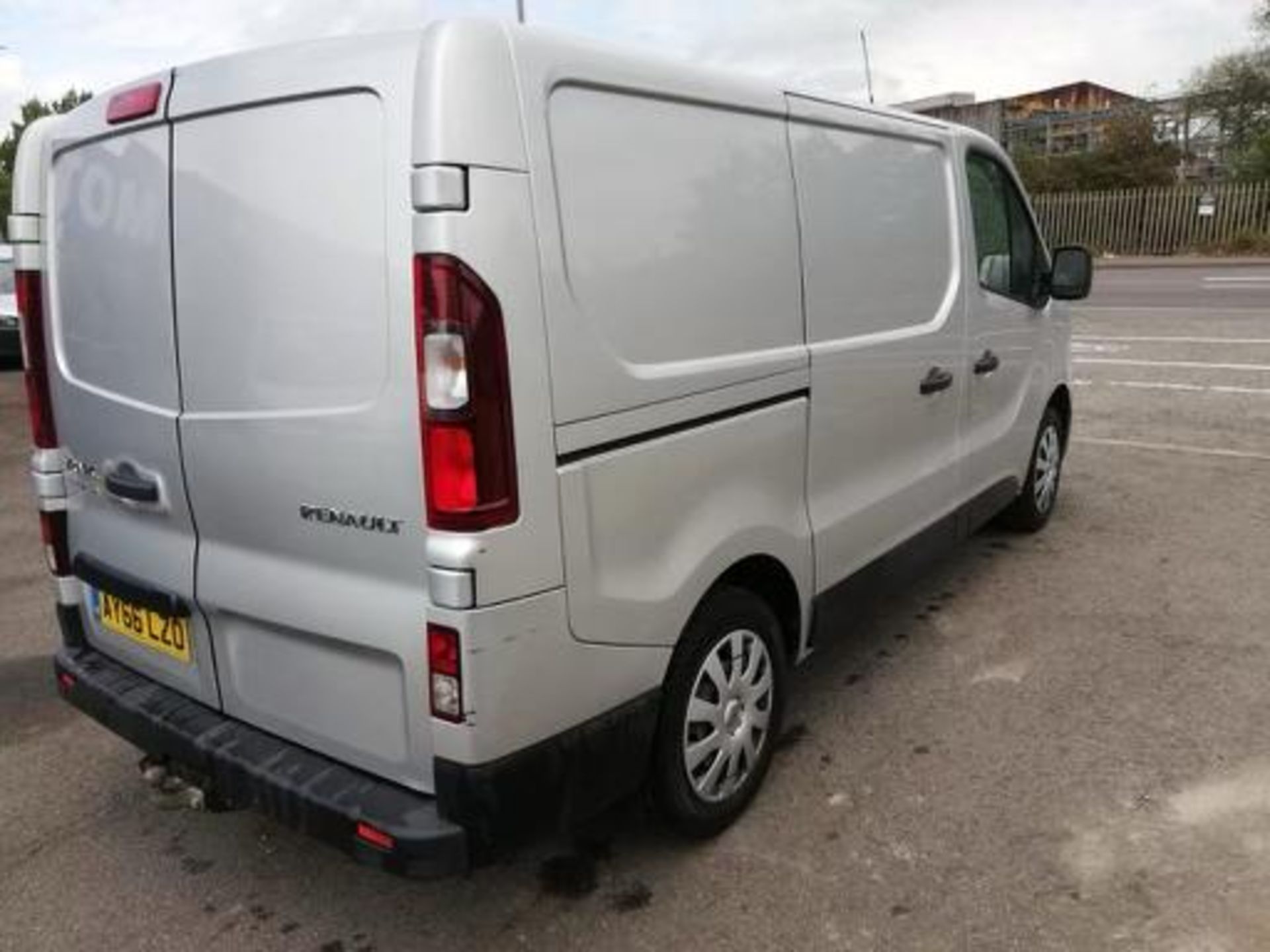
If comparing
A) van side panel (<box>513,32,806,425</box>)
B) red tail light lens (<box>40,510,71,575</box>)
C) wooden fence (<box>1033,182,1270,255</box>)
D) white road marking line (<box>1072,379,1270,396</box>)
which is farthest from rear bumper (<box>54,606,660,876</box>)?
wooden fence (<box>1033,182,1270,255</box>)

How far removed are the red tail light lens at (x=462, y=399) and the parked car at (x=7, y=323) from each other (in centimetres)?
1381

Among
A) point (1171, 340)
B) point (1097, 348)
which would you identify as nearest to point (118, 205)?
point (1097, 348)

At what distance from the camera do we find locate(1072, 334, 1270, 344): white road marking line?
12297 millimetres

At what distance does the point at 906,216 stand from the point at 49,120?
269 centimetres

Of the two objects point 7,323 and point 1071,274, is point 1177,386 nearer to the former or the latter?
point 1071,274

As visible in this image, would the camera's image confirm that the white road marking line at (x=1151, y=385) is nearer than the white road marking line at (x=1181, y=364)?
Yes

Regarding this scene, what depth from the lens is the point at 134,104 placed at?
8.39 feet

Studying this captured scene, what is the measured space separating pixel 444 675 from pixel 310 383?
681 millimetres

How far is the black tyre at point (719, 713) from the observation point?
2783mm

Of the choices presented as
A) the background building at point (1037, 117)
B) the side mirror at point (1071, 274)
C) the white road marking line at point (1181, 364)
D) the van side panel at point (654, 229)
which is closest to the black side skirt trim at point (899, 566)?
the van side panel at point (654, 229)

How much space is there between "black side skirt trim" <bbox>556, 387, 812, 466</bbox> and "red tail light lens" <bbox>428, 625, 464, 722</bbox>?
16.8 inches

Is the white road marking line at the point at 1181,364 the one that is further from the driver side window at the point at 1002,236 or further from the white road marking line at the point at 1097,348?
the driver side window at the point at 1002,236

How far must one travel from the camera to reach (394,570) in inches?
88.5

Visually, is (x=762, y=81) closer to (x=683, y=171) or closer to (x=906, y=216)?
(x=683, y=171)
